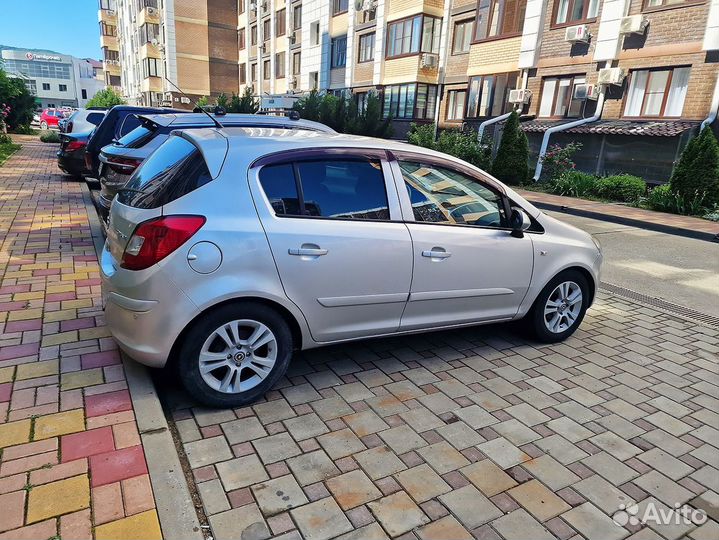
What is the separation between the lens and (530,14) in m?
19.6

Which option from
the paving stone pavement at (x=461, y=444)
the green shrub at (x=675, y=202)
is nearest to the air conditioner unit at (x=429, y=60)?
the green shrub at (x=675, y=202)

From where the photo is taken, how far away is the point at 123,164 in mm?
5938

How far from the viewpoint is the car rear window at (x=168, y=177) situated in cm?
315

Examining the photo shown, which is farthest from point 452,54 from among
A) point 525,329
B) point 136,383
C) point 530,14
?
point 136,383

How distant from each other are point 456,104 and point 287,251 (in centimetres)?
2424

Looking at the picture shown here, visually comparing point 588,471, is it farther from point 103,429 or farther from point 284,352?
point 103,429

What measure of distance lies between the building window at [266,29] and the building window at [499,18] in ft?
77.8

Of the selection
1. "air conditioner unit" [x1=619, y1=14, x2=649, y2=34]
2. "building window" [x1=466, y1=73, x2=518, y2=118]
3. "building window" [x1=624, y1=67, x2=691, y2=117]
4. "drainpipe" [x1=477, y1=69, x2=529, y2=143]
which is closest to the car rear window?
"building window" [x1=624, y1=67, x2=691, y2=117]

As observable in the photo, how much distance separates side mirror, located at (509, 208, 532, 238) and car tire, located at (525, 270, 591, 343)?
588mm

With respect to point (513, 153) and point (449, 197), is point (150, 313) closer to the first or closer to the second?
point (449, 197)

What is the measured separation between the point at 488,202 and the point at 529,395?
1509 millimetres

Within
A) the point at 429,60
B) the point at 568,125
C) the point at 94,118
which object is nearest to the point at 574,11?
the point at 568,125

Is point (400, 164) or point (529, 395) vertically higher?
point (400, 164)

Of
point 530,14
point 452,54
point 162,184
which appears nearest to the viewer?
point 162,184
